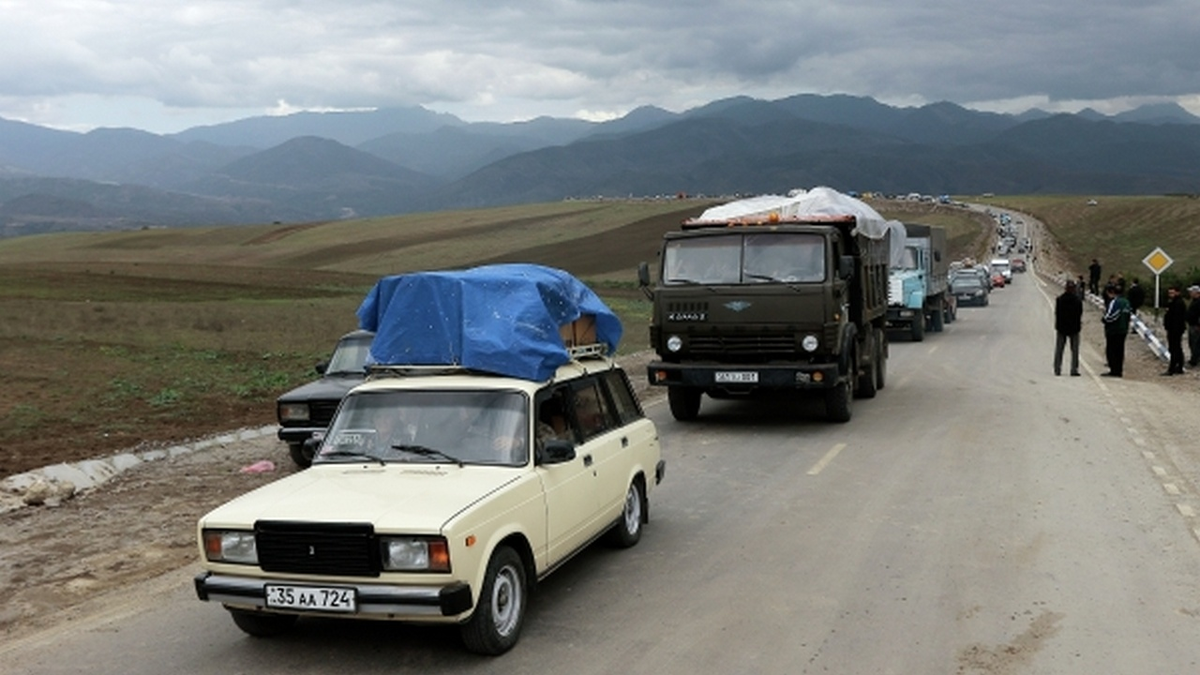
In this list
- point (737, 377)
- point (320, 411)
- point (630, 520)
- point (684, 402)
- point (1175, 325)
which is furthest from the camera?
point (1175, 325)

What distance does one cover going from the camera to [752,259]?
14.6 meters

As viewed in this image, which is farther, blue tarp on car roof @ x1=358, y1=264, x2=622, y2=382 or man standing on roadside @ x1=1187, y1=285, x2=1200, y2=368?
man standing on roadside @ x1=1187, y1=285, x2=1200, y2=368

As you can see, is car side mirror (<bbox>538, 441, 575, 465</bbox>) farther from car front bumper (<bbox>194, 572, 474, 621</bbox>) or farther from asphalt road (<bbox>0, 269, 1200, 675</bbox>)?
car front bumper (<bbox>194, 572, 474, 621</bbox>)

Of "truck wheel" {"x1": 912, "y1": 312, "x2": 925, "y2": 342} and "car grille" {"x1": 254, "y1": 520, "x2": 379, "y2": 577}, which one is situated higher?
"car grille" {"x1": 254, "y1": 520, "x2": 379, "y2": 577}

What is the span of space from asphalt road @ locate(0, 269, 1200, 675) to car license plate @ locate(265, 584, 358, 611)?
0.41m

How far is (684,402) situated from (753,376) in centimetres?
152

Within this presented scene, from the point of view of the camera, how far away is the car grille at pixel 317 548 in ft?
19.4

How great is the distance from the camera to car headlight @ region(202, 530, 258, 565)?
6.17 metres

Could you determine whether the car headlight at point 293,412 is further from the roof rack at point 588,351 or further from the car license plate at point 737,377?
the car license plate at point 737,377

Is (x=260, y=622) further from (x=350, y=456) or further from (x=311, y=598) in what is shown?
(x=350, y=456)

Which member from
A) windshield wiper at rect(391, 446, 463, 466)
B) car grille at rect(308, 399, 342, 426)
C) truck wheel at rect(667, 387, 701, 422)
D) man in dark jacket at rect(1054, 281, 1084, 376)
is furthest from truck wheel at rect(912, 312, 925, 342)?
windshield wiper at rect(391, 446, 463, 466)

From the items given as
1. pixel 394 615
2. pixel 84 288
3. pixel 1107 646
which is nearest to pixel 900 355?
pixel 1107 646

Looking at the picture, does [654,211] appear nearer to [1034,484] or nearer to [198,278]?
[198,278]

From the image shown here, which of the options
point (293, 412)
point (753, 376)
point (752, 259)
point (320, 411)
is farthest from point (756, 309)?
point (293, 412)
